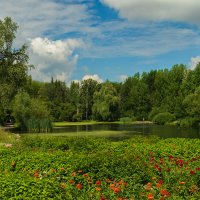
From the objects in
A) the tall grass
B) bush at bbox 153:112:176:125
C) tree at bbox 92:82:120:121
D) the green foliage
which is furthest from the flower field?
tree at bbox 92:82:120:121

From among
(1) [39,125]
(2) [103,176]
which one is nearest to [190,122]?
(1) [39,125]

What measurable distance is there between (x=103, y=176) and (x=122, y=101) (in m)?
88.8

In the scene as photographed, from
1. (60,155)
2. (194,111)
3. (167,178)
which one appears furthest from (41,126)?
(167,178)

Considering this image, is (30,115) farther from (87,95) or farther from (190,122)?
(87,95)

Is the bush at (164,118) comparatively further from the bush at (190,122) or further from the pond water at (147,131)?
the pond water at (147,131)

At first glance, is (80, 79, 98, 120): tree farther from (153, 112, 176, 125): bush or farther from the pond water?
the pond water

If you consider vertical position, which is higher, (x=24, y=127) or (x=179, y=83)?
(x=179, y=83)

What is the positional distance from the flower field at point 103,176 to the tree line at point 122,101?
122 ft

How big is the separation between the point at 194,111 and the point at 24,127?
1133 inches

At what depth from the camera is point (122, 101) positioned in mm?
98500

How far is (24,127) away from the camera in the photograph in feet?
174

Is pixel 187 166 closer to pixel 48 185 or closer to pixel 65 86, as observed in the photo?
pixel 48 185

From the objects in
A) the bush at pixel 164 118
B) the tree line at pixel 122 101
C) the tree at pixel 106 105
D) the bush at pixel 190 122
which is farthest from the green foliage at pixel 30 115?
the tree at pixel 106 105

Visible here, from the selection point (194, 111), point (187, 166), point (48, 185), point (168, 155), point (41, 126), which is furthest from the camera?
point (194, 111)
